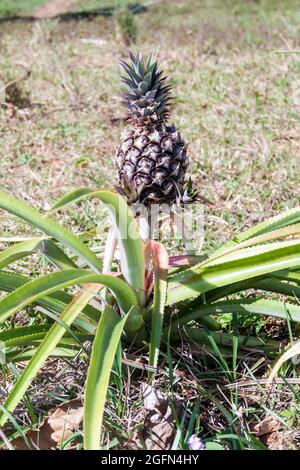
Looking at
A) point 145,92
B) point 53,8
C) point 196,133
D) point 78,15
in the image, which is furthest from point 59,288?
point 53,8

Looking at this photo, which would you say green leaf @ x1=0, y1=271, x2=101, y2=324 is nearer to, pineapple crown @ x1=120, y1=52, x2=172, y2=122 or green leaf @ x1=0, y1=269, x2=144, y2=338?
green leaf @ x1=0, y1=269, x2=144, y2=338

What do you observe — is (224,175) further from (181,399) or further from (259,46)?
(259,46)

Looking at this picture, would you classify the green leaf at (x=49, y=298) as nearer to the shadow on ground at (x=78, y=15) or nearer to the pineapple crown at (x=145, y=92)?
the pineapple crown at (x=145, y=92)

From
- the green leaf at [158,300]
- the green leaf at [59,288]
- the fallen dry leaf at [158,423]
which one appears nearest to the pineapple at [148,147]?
the green leaf at [158,300]

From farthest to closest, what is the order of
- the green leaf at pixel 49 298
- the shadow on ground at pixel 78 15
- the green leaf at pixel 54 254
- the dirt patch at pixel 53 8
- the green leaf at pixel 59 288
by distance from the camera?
1. the dirt patch at pixel 53 8
2. the shadow on ground at pixel 78 15
3. the green leaf at pixel 54 254
4. the green leaf at pixel 49 298
5. the green leaf at pixel 59 288

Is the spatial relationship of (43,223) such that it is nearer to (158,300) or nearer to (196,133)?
(158,300)

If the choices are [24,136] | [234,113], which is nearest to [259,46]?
[234,113]

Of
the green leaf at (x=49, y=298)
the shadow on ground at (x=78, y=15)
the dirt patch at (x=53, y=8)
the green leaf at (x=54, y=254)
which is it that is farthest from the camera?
the dirt patch at (x=53, y=8)

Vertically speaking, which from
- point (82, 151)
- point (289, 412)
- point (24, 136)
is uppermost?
point (24, 136)
